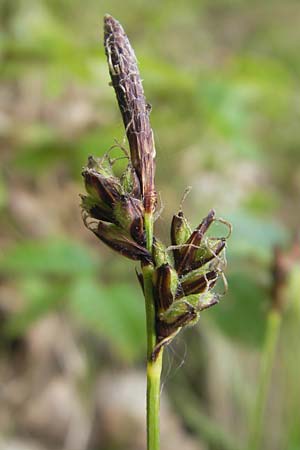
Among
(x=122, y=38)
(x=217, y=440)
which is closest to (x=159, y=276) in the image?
(x=122, y=38)

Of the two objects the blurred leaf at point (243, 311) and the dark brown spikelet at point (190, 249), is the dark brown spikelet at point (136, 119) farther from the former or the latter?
the blurred leaf at point (243, 311)

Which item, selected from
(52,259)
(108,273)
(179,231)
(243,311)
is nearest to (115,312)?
(108,273)

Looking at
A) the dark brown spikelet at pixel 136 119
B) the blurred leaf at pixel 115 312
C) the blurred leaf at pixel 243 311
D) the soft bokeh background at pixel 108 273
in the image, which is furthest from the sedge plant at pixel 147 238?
the blurred leaf at pixel 115 312

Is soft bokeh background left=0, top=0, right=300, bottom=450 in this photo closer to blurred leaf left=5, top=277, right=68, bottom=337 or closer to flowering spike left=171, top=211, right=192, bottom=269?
blurred leaf left=5, top=277, right=68, bottom=337

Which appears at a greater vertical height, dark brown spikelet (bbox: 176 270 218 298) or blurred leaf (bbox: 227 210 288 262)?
blurred leaf (bbox: 227 210 288 262)

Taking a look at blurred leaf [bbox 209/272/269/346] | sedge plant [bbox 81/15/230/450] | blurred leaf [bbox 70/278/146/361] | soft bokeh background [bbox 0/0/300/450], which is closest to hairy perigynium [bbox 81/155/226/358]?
sedge plant [bbox 81/15/230/450]

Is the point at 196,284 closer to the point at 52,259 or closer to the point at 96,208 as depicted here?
the point at 96,208

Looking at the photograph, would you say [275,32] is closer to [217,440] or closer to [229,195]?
[229,195]
